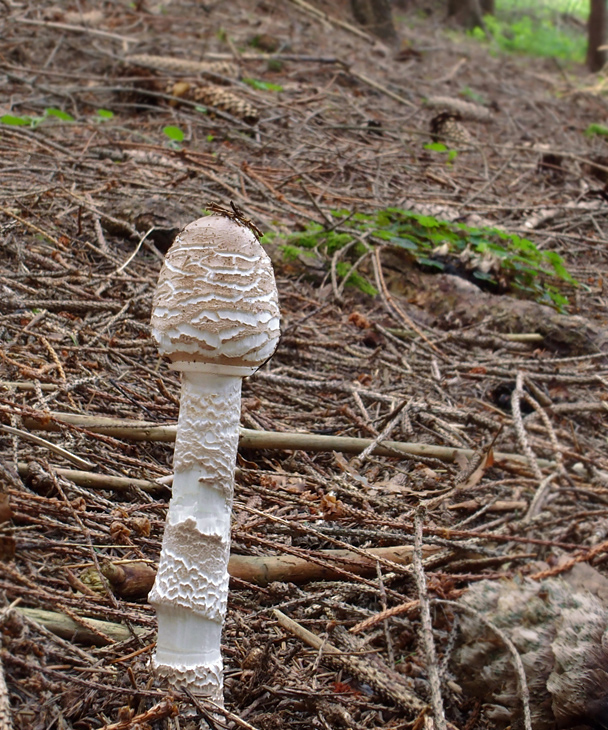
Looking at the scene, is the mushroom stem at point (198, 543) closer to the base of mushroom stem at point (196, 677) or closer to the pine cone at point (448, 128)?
the base of mushroom stem at point (196, 677)

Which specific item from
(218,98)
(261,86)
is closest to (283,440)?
(218,98)

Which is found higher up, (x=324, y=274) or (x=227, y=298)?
(x=227, y=298)

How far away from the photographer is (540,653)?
6.85ft

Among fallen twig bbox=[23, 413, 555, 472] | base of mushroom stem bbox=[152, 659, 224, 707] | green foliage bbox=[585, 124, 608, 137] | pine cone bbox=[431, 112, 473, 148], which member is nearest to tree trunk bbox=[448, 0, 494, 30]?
green foliage bbox=[585, 124, 608, 137]

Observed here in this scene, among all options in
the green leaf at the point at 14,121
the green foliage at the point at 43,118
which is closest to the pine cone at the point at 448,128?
the green foliage at the point at 43,118

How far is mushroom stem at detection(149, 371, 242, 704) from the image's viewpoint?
186 centimetres

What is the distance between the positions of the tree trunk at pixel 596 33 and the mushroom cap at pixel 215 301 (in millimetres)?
16673

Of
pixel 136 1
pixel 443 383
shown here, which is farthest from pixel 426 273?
pixel 136 1

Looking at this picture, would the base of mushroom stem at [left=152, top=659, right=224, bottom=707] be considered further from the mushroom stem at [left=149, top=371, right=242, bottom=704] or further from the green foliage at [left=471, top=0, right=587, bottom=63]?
the green foliage at [left=471, top=0, right=587, bottom=63]

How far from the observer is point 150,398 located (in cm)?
326

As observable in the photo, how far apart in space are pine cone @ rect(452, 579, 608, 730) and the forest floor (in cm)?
10

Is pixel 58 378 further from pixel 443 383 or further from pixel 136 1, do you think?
pixel 136 1

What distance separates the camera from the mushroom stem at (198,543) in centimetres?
186

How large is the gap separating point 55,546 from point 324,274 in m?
3.37
